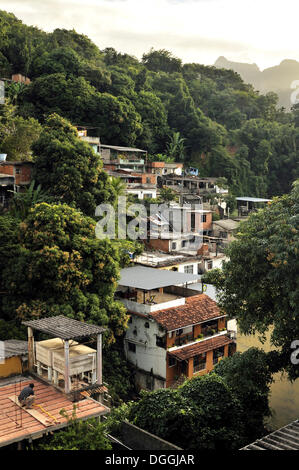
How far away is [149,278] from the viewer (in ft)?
60.3

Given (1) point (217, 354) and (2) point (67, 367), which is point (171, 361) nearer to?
(1) point (217, 354)

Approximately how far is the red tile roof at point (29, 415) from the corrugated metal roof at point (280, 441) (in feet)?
9.29

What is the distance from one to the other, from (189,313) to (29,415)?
10194 millimetres

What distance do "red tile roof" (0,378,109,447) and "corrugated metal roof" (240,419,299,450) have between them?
2.83 meters

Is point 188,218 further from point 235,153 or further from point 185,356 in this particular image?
point 235,153

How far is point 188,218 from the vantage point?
97.5ft

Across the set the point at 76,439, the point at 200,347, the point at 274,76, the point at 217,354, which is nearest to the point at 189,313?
the point at 200,347

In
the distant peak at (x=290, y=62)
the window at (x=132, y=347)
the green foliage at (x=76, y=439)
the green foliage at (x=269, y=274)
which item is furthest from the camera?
the distant peak at (x=290, y=62)

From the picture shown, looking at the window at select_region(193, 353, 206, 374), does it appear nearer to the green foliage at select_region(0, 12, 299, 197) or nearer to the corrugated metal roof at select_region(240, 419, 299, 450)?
the corrugated metal roof at select_region(240, 419, 299, 450)

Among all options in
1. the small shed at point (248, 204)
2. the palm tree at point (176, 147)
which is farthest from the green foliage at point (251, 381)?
the palm tree at point (176, 147)

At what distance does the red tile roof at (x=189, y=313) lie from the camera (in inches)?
664

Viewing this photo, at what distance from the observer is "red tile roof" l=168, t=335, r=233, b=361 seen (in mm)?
16775

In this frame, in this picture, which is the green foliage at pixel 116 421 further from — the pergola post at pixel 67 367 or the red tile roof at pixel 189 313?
the red tile roof at pixel 189 313
